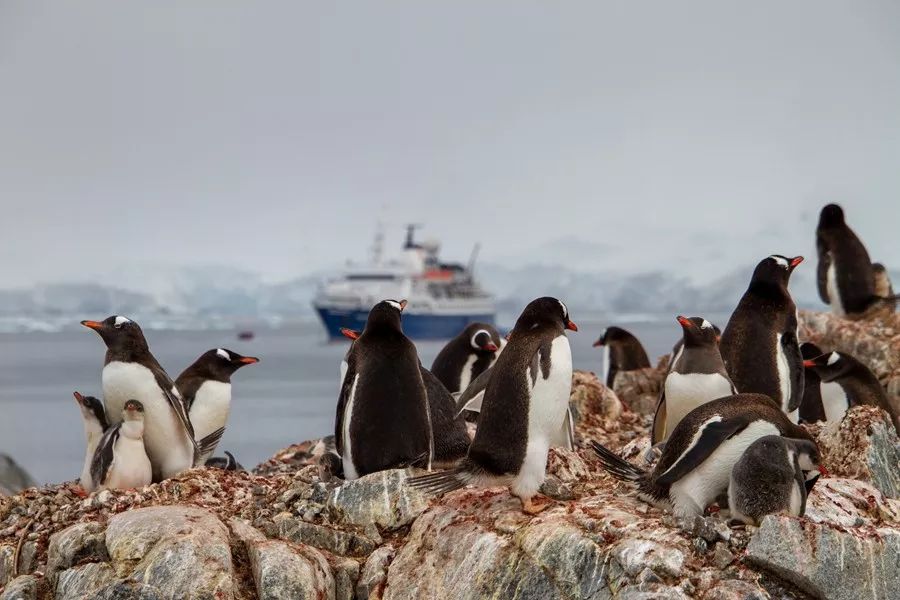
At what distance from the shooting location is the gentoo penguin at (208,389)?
8.40 m

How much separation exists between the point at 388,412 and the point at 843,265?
7.12m

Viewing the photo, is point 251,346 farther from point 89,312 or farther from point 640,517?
point 640,517

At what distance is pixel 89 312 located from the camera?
346ft

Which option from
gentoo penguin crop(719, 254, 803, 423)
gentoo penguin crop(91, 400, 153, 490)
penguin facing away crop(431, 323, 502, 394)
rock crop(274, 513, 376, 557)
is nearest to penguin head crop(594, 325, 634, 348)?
penguin facing away crop(431, 323, 502, 394)

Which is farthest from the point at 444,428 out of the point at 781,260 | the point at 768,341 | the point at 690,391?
the point at 781,260

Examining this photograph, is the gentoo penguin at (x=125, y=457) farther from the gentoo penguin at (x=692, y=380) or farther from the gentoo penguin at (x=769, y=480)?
the gentoo penguin at (x=769, y=480)

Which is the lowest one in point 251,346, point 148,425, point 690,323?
point 251,346

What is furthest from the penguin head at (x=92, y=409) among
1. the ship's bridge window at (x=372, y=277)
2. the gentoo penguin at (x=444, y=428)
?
the ship's bridge window at (x=372, y=277)

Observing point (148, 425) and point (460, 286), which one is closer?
point (148, 425)

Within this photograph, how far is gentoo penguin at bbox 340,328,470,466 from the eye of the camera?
698 centimetres

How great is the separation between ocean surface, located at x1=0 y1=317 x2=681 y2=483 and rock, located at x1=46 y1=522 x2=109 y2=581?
16964mm

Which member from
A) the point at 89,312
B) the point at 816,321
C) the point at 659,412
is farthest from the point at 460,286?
the point at 659,412

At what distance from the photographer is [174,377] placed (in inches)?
1922

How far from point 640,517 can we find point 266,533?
1.92 metres
